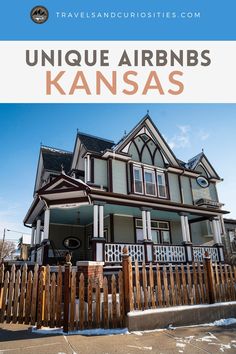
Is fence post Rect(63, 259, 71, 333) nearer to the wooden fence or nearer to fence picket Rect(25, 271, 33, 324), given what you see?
the wooden fence

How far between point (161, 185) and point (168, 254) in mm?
5218

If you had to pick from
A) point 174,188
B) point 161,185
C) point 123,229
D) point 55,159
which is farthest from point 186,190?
point 55,159

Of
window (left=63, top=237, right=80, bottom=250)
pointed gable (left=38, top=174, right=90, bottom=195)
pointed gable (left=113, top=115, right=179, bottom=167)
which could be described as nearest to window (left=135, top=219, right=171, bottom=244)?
pointed gable (left=113, top=115, right=179, bottom=167)

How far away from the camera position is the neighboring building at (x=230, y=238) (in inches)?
787

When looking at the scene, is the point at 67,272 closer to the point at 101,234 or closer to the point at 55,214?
the point at 101,234

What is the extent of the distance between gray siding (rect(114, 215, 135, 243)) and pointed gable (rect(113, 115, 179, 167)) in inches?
158

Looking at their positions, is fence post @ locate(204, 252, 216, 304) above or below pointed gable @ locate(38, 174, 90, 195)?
below

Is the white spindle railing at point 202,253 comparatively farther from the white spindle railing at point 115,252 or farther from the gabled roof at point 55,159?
the gabled roof at point 55,159

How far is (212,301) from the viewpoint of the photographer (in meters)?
7.07

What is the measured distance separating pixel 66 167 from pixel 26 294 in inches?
547

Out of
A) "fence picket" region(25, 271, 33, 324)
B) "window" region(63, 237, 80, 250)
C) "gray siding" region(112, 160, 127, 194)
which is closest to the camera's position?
"fence picket" region(25, 271, 33, 324)

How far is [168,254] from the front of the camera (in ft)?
43.4

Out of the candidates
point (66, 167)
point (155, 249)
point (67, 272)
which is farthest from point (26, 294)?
point (66, 167)

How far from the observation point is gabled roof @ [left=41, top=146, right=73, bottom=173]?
1849 cm
